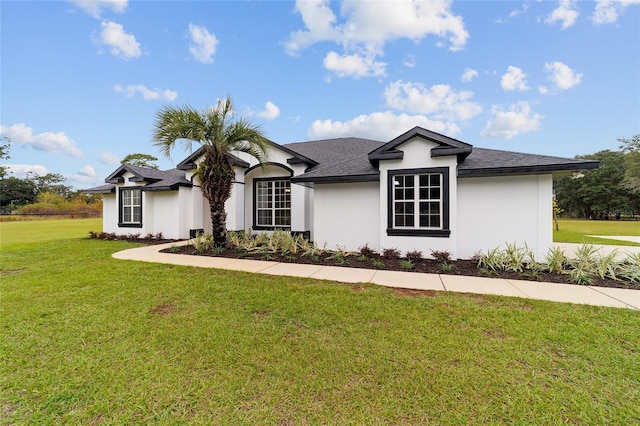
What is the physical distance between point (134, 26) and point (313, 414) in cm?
1576

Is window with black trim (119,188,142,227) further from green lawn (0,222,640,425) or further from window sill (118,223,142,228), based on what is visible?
green lawn (0,222,640,425)

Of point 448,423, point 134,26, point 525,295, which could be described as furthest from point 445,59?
point 448,423

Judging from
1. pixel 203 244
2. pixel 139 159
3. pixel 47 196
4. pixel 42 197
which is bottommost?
pixel 203 244

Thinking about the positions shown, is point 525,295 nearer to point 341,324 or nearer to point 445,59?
point 341,324

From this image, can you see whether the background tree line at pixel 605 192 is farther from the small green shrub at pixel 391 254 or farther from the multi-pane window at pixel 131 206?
the multi-pane window at pixel 131 206

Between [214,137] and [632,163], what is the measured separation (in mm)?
49323

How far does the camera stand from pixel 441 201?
7949 millimetres

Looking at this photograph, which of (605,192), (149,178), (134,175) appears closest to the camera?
(149,178)

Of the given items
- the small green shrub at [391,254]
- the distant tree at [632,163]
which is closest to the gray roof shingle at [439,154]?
the small green shrub at [391,254]

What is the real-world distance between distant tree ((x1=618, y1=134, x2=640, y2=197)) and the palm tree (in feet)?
153

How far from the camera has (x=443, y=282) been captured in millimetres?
5910

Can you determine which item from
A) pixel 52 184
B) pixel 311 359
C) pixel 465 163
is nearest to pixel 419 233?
pixel 465 163

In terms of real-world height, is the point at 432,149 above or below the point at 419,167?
above

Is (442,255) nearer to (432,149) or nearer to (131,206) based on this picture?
(432,149)
